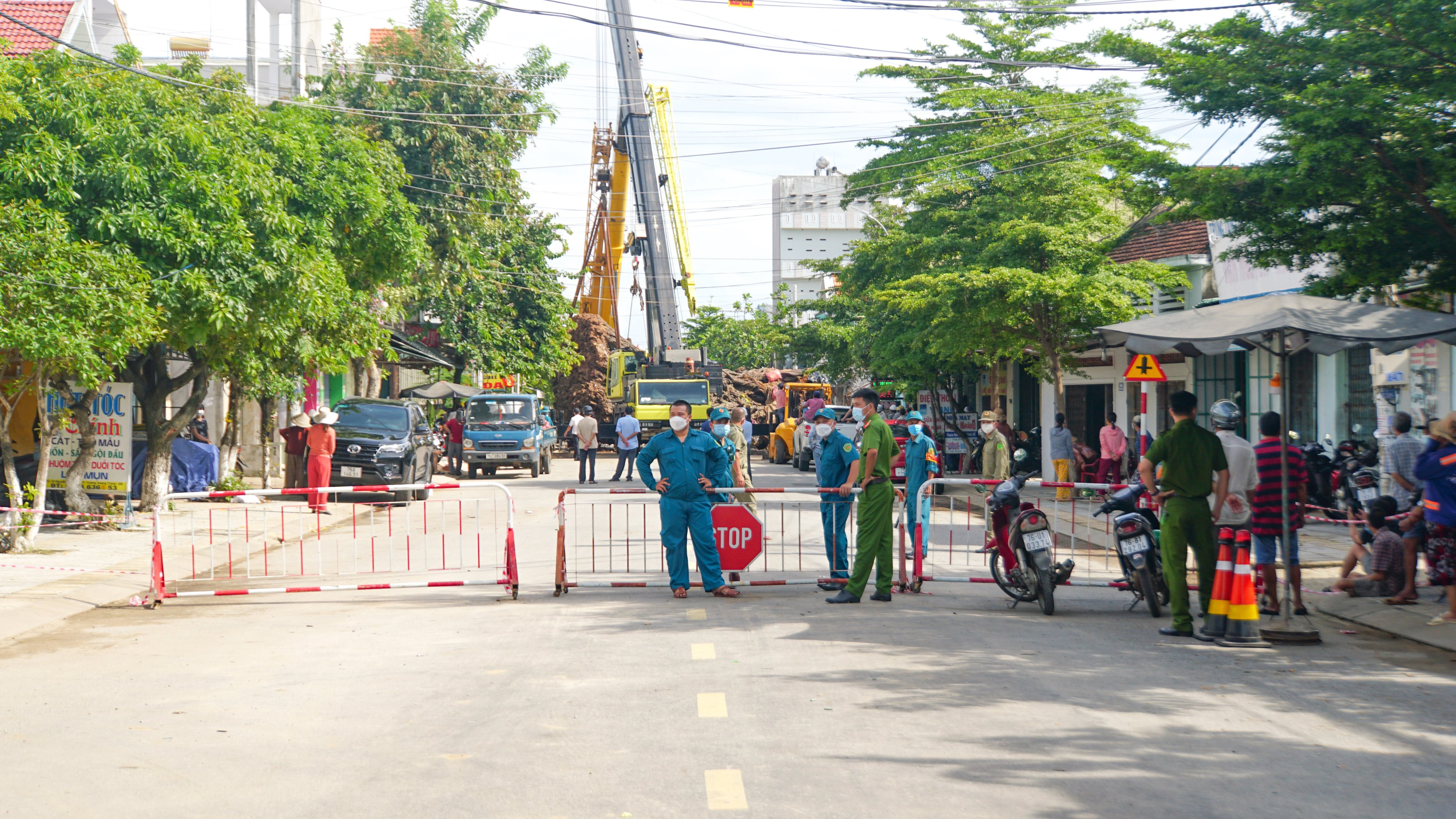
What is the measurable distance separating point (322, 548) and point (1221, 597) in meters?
10.8

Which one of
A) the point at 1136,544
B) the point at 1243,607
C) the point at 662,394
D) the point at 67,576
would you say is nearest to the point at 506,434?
the point at 662,394

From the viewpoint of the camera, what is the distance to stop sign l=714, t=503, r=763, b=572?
11164 millimetres

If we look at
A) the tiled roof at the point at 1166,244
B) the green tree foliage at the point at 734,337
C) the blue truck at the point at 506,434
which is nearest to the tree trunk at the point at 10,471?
the blue truck at the point at 506,434

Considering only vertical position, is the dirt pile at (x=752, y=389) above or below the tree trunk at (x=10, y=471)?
above

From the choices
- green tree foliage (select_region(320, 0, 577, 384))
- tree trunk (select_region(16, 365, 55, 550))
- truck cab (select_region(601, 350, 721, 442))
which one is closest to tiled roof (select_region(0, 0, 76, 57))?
green tree foliage (select_region(320, 0, 577, 384))

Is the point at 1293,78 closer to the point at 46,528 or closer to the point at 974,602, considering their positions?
the point at 974,602

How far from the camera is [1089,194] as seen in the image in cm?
2295

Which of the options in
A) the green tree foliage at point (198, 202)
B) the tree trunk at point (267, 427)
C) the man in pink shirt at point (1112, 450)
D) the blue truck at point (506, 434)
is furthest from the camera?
the blue truck at point (506, 434)

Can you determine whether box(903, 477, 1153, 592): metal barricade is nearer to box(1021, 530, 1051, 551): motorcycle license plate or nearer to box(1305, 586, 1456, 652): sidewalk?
box(1021, 530, 1051, 551): motorcycle license plate

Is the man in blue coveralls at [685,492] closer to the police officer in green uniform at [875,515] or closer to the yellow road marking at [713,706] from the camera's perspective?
the police officer in green uniform at [875,515]

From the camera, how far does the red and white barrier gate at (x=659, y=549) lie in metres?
11.2

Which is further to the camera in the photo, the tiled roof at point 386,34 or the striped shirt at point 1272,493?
the tiled roof at point 386,34

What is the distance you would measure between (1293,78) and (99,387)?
Result: 575 inches

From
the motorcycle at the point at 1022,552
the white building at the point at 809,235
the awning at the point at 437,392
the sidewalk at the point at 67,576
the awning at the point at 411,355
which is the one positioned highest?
the white building at the point at 809,235
